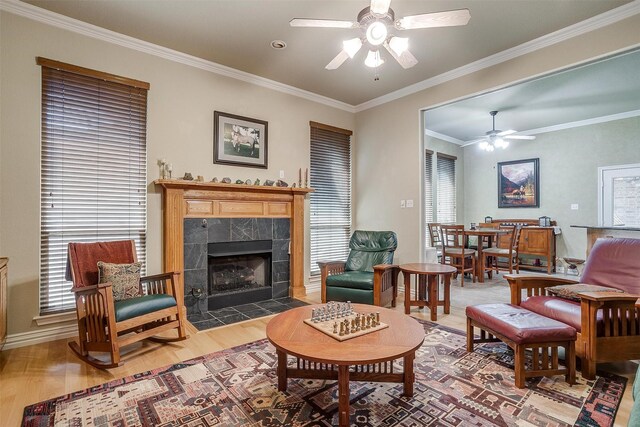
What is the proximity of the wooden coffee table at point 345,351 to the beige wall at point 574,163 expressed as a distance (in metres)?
5.96

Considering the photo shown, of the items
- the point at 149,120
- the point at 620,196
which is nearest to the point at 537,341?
the point at 149,120

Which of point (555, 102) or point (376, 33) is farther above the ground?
point (555, 102)

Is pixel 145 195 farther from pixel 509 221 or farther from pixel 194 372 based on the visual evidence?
pixel 509 221

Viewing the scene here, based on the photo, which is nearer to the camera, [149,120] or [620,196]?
[149,120]

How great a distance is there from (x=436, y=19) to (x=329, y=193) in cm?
319

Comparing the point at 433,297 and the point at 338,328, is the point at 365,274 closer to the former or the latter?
the point at 433,297

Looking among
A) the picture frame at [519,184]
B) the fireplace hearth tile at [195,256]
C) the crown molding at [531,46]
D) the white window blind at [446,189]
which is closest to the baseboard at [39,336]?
the fireplace hearth tile at [195,256]

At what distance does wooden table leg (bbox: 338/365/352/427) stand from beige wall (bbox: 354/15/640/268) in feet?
9.70

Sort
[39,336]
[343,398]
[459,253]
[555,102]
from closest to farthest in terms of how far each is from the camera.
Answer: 1. [343,398]
2. [39,336]
3. [555,102]
4. [459,253]

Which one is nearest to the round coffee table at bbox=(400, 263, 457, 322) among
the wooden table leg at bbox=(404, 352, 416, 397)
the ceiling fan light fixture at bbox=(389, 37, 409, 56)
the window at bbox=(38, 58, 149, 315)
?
the wooden table leg at bbox=(404, 352, 416, 397)

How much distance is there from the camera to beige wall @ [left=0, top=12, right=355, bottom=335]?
271cm

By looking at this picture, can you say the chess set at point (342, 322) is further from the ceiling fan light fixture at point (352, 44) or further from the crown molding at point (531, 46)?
the crown molding at point (531, 46)

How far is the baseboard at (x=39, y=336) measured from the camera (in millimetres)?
2705

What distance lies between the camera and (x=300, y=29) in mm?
3066
